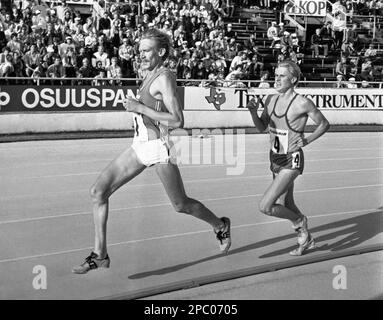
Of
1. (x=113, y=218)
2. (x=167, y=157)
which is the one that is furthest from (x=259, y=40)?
(x=167, y=157)

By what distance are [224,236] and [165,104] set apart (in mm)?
1703

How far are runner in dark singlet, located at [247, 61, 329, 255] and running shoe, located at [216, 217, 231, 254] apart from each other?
0.39 meters

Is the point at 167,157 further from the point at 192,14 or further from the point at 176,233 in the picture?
the point at 192,14

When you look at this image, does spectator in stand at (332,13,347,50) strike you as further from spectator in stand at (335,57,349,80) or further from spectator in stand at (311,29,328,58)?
spectator in stand at (335,57,349,80)

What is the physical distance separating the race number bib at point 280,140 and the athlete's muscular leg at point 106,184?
1.52m

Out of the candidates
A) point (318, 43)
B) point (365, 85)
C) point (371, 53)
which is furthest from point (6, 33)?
point (371, 53)

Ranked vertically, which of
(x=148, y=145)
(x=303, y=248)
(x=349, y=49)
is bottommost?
(x=349, y=49)

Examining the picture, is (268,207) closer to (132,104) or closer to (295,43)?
(132,104)

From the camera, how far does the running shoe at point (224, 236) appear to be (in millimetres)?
7438

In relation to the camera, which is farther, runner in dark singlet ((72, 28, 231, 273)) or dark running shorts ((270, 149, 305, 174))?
dark running shorts ((270, 149, 305, 174))

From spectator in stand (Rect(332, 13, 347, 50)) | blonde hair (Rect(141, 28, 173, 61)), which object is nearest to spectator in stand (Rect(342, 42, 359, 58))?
spectator in stand (Rect(332, 13, 347, 50))

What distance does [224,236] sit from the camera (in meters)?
7.47

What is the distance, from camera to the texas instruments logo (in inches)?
810

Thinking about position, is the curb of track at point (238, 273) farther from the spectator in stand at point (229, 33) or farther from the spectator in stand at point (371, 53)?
the spectator in stand at point (371, 53)
